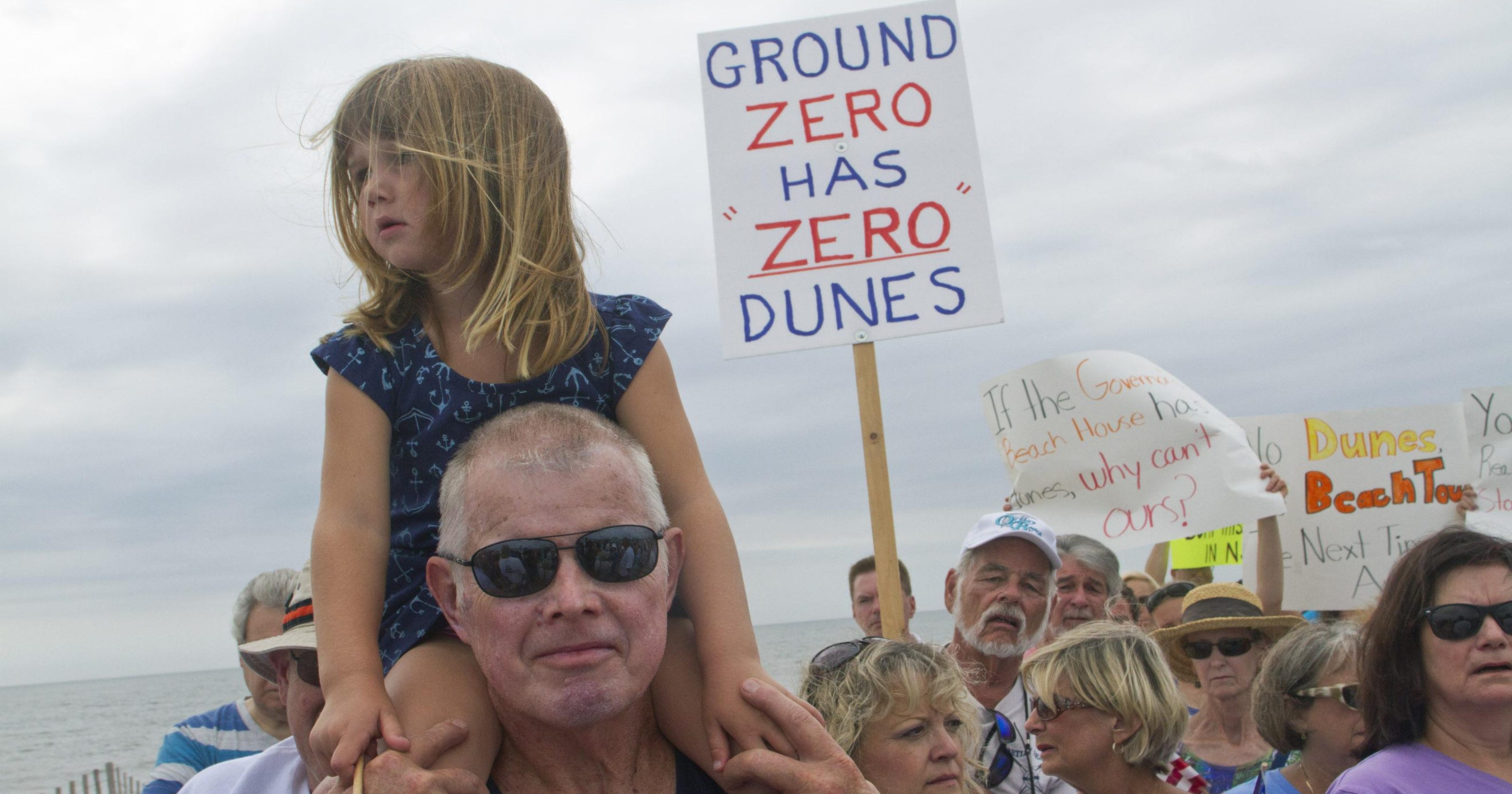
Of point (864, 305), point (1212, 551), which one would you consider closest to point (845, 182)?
point (864, 305)

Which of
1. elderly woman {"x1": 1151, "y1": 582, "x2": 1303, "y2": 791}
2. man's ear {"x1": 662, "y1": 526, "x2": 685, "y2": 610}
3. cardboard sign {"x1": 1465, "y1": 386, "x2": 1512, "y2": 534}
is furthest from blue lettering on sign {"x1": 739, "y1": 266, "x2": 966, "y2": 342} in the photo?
cardboard sign {"x1": 1465, "y1": 386, "x2": 1512, "y2": 534}

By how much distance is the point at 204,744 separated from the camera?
4.84 m

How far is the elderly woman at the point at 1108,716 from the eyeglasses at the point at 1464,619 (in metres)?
0.82

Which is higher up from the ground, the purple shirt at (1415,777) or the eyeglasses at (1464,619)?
the eyeglasses at (1464,619)

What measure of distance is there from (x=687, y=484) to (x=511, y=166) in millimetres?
652

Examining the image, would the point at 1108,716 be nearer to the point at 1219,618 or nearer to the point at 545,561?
the point at 1219,618

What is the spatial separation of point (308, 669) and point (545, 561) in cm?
131

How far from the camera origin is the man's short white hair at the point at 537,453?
198 centimetres

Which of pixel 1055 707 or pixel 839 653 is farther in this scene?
pixel 1055 707

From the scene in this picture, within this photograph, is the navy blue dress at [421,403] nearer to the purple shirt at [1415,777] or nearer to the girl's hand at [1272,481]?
the purple shirt at [1415,777]

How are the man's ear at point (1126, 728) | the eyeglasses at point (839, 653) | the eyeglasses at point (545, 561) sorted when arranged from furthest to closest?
the man's ear at point (1126, 728), the eyeglasses at point (839, 653), the eyeglasses at point (545, 561)

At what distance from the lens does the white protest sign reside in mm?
5484

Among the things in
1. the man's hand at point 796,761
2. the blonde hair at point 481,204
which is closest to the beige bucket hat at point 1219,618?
the man's hand at point 796,761

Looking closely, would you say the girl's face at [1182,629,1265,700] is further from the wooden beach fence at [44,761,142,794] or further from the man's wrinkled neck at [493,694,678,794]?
the wooden beach fence at [44,761,142,794]
